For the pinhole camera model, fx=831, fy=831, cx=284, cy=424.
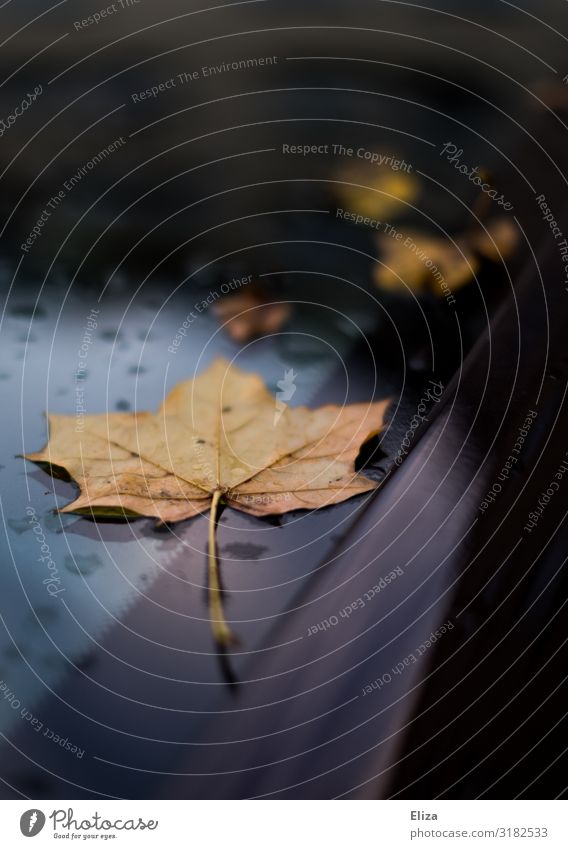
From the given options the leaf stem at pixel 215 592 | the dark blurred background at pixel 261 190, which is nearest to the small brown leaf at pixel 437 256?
the dark blurred background at pixel 261 190

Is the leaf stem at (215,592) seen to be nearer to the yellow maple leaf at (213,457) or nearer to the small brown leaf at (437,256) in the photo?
the yellow maple leaf at (213,457)

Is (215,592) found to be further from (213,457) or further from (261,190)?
(261,190)

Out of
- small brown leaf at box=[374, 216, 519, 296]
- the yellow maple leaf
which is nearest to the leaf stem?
the yellow maple leaf

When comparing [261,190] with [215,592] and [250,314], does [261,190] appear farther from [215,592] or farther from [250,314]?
[215,592]

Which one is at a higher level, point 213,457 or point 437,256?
point 437,256

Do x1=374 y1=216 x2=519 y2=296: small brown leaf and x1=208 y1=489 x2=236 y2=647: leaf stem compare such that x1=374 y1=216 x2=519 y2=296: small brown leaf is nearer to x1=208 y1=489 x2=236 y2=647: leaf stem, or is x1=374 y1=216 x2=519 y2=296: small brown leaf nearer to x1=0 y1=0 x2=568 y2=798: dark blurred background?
x1=0 y1=0 x2=568 y2=798: dark blurred background

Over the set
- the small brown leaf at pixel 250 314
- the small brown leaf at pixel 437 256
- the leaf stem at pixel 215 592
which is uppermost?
the small brown leaf at pixel 437 256

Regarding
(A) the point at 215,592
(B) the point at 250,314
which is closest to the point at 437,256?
(B) the point at 250,314

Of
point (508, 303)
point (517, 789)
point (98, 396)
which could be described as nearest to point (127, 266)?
point (98, 396)

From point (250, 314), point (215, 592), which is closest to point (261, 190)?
point (250, 314)
